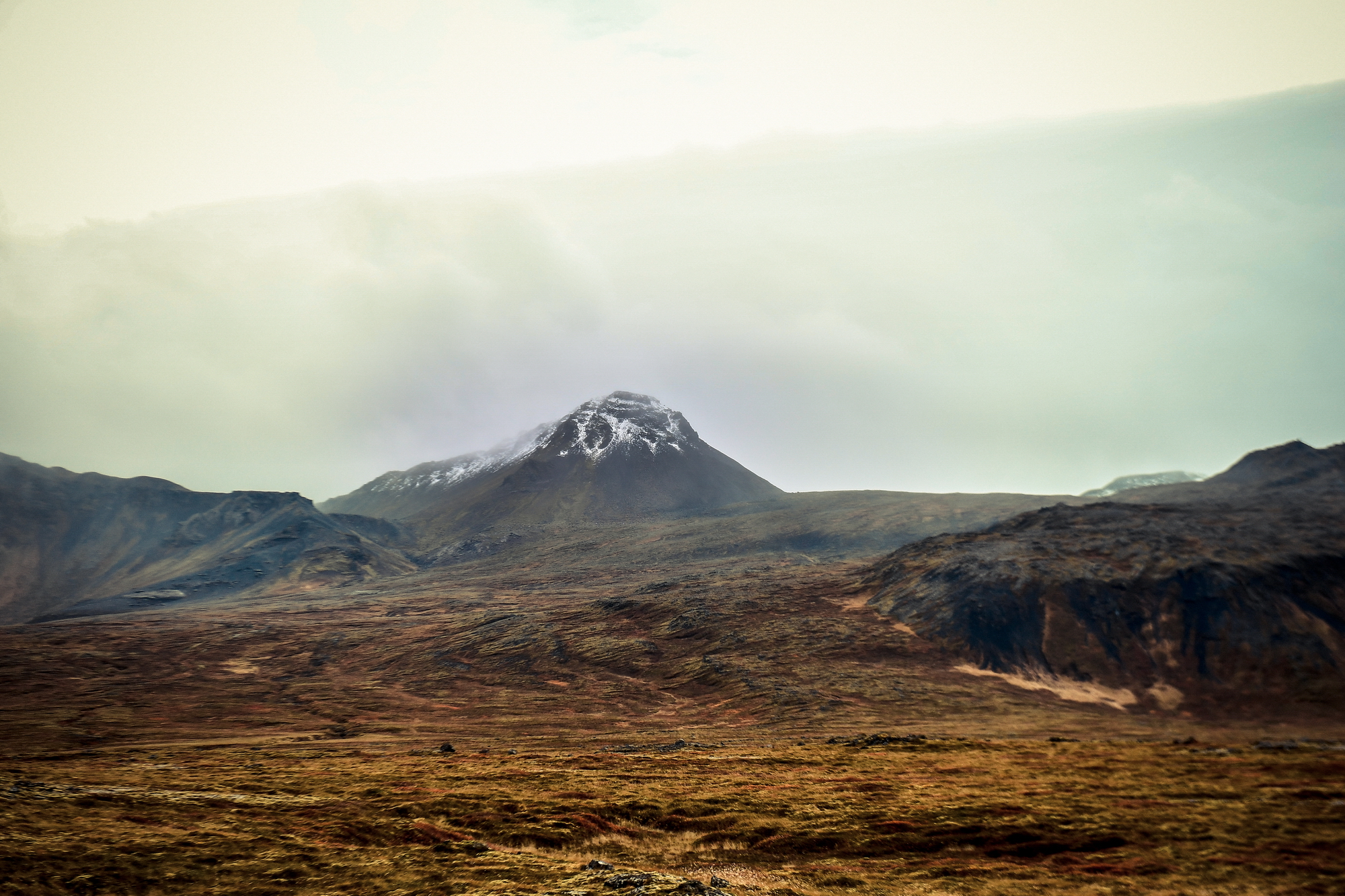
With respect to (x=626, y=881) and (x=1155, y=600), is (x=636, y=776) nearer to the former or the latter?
(x=626, y=881)

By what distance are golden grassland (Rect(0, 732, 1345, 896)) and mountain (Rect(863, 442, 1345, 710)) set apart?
46.2 meters

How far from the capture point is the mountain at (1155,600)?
290 feet

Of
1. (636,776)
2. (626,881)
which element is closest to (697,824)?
(636,776)

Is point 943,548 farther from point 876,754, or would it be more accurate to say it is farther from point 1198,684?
point 876,754

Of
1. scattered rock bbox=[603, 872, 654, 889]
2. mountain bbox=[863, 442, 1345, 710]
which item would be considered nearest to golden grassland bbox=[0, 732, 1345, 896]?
scattered rock bbox=[603, 872, 654, 889]

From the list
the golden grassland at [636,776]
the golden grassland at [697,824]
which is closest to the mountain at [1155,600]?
the golden grassland at [636,776]

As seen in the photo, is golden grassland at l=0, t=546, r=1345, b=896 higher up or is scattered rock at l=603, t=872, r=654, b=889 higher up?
scattered rock at l=603, t=872, r=654, b=889

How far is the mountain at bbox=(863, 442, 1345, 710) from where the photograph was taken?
8831 centimetres

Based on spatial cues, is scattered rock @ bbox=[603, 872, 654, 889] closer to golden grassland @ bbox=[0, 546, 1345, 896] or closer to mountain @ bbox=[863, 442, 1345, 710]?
golden grassland @ bbox=[0, 546, 1345, 896]

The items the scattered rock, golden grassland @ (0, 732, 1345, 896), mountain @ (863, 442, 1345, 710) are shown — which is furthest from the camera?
mountain @ (863, 442, 1345, 710)

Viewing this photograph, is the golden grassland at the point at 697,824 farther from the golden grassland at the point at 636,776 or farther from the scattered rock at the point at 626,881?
the scattered rock at the point at 626,881

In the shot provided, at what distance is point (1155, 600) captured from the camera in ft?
339

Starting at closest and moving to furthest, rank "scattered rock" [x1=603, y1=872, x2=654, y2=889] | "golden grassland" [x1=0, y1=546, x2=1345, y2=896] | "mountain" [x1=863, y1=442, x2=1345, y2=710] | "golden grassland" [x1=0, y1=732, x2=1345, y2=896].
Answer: "scattered rock" [x1=603, y1=872, x2=654, y2=889], "golden grassland" [x1=0, y1=732, x2=1345, y2=896], "golden grassland" [x1=0, y1=546, x2=1345, y2=896], "mountain" [x1=863, y1=442, x2=1345, y2=710]

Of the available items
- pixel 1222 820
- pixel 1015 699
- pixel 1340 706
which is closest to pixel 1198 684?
pixel 1340 706
